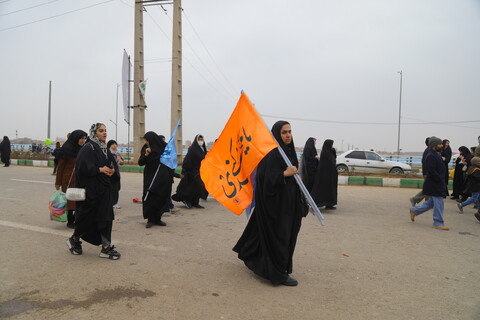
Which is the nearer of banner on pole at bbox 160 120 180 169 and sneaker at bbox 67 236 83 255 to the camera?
sneaker at bbox 67 236 83 255

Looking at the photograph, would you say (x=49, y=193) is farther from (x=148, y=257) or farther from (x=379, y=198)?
(x=379, y=198)

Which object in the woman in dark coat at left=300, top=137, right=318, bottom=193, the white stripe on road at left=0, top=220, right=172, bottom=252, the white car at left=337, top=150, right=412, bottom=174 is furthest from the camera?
the white car at left=337, top=150, right=412, bottom=174

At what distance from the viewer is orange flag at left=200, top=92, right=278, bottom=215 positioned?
3.58 m

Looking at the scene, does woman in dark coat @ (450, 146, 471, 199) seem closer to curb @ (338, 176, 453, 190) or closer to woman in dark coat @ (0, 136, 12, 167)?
curb @ (338, 176, 453, 190)

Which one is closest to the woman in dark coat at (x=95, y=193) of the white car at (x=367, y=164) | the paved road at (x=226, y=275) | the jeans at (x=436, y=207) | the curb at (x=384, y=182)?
the paved road at (x=226, y=275)

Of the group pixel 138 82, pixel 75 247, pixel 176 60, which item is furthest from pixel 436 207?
pixel 138 82

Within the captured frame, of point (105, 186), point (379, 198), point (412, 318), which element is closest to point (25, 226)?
point (105, 186)

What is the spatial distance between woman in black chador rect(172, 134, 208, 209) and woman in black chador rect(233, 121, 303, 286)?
446 cm

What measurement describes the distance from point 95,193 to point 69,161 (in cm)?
210

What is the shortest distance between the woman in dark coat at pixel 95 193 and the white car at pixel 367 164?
48.0 feet

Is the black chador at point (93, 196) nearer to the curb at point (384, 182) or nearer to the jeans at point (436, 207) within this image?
the jeans at point (436, 207)

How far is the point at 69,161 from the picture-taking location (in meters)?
5.82

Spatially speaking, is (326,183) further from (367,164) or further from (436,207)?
(367,164)

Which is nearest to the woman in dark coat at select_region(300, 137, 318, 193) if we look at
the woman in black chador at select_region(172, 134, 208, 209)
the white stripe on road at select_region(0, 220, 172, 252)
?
the woman in black chador at select_region(172, 134, 208, 209)
